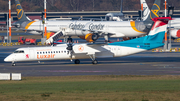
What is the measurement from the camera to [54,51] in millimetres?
35625

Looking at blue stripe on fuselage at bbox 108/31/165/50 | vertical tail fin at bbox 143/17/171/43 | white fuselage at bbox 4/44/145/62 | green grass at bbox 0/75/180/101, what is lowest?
green grass at bbox 0/75/180/101

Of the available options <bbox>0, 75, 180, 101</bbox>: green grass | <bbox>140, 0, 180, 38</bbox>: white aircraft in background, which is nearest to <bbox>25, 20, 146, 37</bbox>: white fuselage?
<bbox>140, 0, 180, 38</bbox>: white aircraft in background

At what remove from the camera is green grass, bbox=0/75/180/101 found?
1716cm

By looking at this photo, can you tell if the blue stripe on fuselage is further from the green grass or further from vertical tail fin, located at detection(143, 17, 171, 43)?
the green grass

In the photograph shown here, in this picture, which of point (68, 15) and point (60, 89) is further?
point (68, 15)

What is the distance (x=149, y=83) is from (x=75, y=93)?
262 inches

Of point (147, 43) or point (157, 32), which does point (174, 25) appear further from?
point (147, 43)

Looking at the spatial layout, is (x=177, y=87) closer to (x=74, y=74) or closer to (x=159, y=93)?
(x=159, y=93)

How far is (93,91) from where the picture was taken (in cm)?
1934

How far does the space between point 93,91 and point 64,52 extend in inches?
668

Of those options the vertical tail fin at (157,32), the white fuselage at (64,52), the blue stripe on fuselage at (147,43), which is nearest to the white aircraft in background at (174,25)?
the vertical tail fin at (157,32)

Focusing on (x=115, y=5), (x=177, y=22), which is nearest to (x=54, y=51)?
(x=177, y=22)

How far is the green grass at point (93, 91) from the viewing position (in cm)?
1716

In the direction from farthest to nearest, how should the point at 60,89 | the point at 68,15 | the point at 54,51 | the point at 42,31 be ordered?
the point at 68,15, the point at 42,31, the point at 54,51, the point at 60,89
